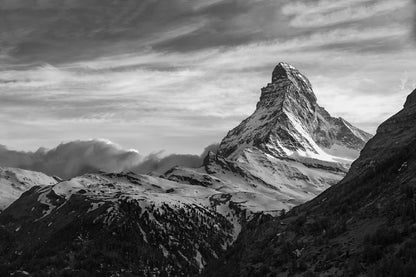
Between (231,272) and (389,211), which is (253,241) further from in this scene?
(389,211)

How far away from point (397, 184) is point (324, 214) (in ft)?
31.5

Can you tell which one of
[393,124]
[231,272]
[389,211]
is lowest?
[231,272]

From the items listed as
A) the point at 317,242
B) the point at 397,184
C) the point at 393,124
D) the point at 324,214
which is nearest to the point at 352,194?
the point at 324,214

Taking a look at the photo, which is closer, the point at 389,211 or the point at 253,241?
the point at 389,211

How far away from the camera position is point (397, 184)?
4850 centimetres

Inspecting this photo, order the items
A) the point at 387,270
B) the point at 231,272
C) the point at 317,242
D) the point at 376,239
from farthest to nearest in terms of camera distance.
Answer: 1. the point at 231,272
2. the point at 317,242
3. the point at 376,239
4. the point at 387,270

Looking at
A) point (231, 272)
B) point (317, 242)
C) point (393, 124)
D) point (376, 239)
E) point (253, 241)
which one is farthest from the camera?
point (393, 124)

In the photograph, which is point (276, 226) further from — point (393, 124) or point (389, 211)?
point (393, 124)

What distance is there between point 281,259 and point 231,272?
9421 mm

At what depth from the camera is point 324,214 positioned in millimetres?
55719

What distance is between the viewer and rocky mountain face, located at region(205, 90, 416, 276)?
36269 millimetres

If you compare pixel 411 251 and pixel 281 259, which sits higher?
pixel 411 251

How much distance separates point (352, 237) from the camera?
42625 millimetres

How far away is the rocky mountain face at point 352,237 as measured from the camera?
1428 inches
